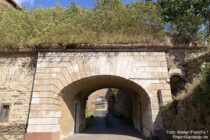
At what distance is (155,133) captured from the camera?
297 inches

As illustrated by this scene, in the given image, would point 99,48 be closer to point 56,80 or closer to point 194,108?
point 56,80

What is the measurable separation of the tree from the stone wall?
8479mm

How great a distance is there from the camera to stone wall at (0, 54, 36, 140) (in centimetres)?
804

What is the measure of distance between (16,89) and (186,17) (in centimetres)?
1106

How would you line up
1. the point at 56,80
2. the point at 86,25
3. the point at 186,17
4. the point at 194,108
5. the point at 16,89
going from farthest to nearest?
the point at 186,17
the point at 86,25
the point at 16,89
the point at 56,80
the point at 194,108

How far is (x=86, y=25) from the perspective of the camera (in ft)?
35.7

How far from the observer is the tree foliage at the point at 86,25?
9.48 m

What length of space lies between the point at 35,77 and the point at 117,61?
380 cm

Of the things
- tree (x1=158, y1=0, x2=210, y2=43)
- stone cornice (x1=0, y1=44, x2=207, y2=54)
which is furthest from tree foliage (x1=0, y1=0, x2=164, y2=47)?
tree (x1=158, y1=0, x2=210, y2=43)

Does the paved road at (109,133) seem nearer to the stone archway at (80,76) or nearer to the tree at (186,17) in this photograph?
the stone archway at (80,76)

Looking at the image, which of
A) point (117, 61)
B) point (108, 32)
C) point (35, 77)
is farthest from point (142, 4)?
point (35, 77)

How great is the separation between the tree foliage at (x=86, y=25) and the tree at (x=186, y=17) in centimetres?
184
